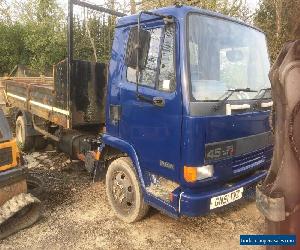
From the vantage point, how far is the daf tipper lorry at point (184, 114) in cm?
337

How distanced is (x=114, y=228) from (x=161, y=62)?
217cm

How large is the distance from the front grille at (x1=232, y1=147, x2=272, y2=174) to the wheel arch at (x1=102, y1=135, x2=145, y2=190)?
3.58 ft

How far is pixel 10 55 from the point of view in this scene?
1772cm

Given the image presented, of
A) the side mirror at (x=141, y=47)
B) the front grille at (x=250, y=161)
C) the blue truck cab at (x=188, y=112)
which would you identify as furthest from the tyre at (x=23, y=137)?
the front grille at (x=250, y=161)

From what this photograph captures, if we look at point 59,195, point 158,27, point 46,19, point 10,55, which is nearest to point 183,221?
point 59,195

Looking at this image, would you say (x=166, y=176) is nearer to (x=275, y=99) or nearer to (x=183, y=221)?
(x=183, y=221)

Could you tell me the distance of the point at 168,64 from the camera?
11.7 ft

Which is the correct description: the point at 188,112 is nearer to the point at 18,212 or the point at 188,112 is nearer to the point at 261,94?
the point at 261,94

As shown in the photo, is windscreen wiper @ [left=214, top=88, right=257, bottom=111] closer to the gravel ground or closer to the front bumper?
the front bumper

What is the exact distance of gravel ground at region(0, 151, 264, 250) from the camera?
12.6 ft

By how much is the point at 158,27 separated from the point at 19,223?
2914mm

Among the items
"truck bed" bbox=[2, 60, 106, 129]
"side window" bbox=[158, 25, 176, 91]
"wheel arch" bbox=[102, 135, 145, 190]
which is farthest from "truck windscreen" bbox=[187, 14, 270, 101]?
"truck bed" bbox=[2, 60, 106, 129]

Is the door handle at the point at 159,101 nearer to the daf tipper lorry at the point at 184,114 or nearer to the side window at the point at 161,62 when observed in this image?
the daf tipper lorry at the point at 184,114

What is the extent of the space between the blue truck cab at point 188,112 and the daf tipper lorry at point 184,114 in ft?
0.04
